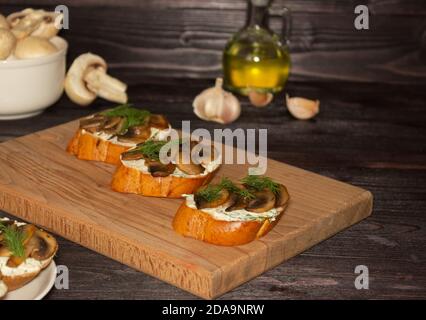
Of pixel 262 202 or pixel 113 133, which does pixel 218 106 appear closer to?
pixel 113 133

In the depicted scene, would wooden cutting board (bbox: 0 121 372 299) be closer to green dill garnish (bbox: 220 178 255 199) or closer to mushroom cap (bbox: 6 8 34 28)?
green dill garnish (bbox: 220 178 255 199)

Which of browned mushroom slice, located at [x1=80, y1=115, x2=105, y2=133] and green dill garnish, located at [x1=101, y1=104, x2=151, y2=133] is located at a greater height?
green dill garnish, located at [x1=101, y1=104, x2=151, y2=133]

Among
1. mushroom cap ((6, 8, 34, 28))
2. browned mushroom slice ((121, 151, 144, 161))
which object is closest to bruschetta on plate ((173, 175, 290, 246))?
browned mushroom slice ((121, 151, 144, 161))

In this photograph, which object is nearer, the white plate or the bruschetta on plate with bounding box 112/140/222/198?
the white plate

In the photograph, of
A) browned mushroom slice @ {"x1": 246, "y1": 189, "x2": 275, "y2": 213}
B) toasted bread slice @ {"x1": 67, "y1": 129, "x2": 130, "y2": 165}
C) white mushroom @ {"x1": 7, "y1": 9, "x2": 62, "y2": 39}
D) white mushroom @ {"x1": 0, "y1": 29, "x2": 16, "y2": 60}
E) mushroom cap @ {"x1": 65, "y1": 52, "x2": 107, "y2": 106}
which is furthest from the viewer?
mushroom cap @ {"x1": 65, "y1": 52, "x2": 107, "y2": 106}

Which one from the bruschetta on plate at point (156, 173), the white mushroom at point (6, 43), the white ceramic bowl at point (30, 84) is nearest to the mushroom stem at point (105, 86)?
the white ceramic bowl at point (30, 84)

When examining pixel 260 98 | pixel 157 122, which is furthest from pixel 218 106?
pixel 157 122

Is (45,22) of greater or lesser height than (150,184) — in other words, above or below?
above
